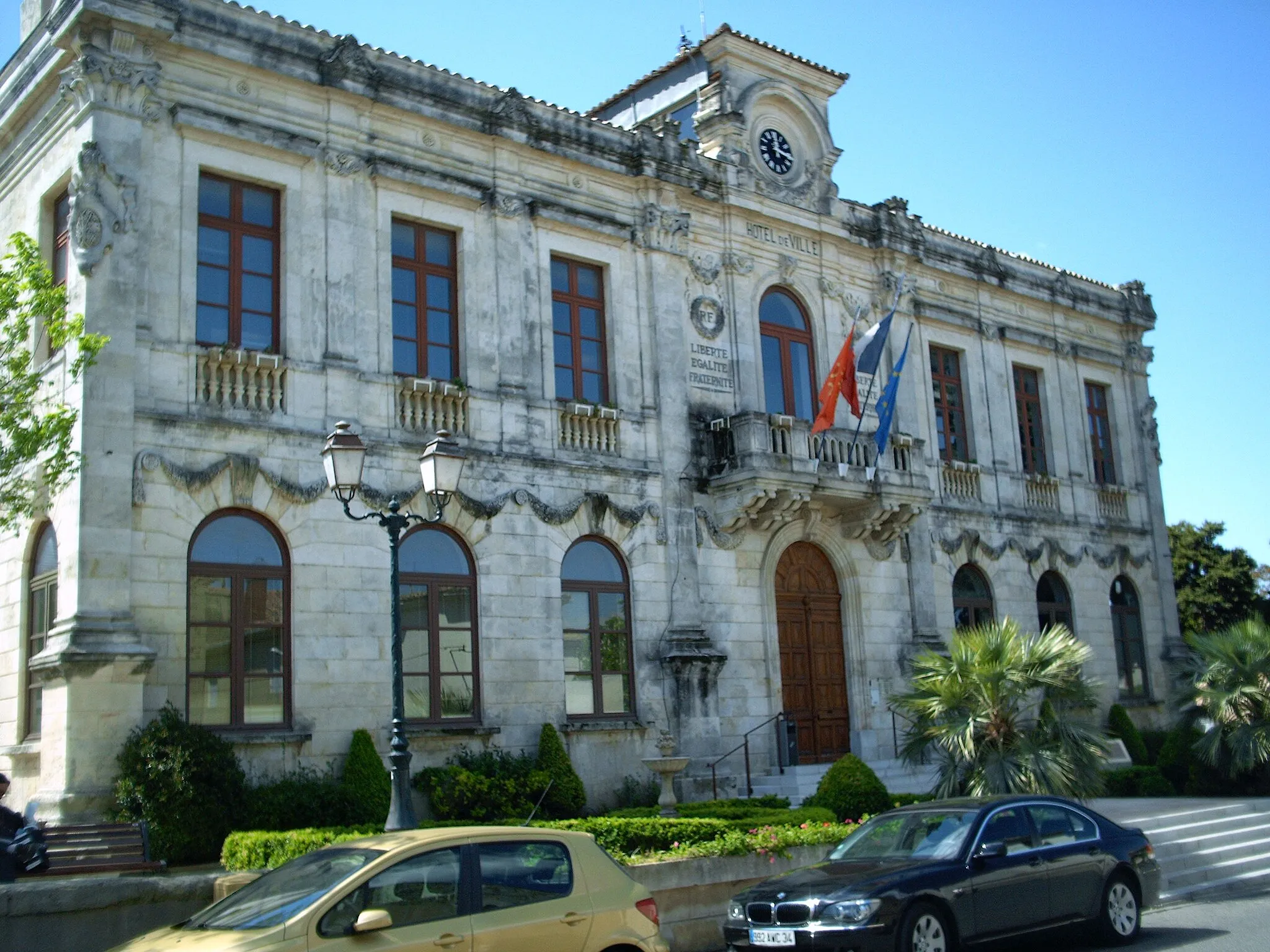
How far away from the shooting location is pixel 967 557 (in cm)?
2694

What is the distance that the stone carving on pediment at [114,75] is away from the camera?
56.0 feet

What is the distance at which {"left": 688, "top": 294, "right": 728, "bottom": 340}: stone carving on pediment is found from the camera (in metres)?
23.4

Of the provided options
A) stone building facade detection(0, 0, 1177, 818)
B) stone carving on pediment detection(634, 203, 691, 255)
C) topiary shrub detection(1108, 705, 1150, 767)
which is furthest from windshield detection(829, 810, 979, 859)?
topiary shrub detection(1108, 705, 1150, 767)

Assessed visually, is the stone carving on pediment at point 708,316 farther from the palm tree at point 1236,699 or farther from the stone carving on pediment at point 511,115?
the palm tree at point 1236,699

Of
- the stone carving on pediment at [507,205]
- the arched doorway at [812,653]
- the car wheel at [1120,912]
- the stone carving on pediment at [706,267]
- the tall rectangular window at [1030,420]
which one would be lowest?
the car wheel at [1120,912]

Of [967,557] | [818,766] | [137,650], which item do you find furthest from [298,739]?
[967,557]

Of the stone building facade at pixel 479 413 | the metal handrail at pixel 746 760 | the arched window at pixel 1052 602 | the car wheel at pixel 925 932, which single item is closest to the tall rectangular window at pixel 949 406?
the stone building facade at pixel 479 413

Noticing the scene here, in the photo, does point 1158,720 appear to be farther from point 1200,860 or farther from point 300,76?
point 300,76

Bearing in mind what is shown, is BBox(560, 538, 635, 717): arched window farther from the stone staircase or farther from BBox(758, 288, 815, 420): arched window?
the stone staircase

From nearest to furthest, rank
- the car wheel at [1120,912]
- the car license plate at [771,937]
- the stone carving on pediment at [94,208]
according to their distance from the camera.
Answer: the car license plate at [771,937], the car wheel at [1120,912], the stone carving on pediment at [94,208]

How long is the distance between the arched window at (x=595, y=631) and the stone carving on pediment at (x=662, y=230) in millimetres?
5474

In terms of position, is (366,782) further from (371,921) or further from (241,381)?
(371,921)

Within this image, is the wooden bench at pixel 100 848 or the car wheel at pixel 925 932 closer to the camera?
the car wheel at pixel 925 932

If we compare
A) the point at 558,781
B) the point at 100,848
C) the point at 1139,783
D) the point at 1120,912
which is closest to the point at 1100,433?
the point at 1139,783
